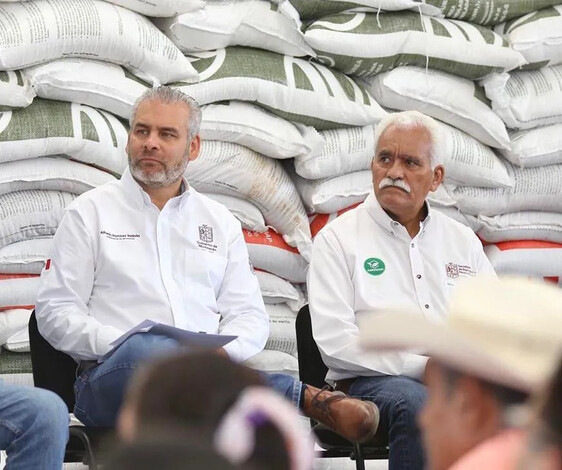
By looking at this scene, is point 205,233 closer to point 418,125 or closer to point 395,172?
point 395,172

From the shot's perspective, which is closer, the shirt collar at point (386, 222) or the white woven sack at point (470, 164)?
the shirt collar at point (386, 222)

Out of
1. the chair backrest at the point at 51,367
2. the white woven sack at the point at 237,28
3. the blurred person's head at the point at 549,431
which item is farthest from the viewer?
the white woven sack at the point at 237,28

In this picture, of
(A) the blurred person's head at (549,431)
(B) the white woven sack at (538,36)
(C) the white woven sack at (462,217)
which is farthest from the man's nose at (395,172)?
(A) the blurred person's head at (549,431)

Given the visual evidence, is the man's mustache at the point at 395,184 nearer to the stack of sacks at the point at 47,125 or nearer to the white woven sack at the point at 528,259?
the stack of sacks at the point at 47,125

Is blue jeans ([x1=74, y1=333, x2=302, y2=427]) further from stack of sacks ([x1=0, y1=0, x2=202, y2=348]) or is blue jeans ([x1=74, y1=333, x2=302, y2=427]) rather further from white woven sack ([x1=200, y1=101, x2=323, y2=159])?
white woven sack ([x1=200, y1=101, x2=323, y2=159])

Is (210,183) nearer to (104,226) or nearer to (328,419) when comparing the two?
(104,226)

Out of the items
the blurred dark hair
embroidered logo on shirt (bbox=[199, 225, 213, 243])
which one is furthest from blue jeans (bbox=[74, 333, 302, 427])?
the blurred dark hair

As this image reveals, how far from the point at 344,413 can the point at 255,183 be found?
1.18 meters

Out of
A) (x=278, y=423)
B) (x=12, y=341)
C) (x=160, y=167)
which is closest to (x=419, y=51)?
(x=160, y=167)

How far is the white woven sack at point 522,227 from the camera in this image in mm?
4012

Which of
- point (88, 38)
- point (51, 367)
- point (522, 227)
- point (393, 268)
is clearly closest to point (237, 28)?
point (88, 38)

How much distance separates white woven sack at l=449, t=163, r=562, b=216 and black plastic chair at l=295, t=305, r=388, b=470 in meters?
1.08

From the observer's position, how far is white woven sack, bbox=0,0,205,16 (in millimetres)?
3477

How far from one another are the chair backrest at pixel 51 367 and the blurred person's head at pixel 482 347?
171 cm
